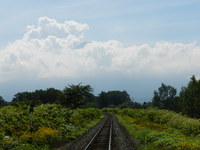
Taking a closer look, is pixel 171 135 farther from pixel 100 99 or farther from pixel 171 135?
pixel 100 99

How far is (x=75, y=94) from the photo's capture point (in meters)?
46.6

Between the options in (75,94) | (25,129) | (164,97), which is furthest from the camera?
(164,97)

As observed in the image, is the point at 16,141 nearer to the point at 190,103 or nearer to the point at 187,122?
the point at 187,122

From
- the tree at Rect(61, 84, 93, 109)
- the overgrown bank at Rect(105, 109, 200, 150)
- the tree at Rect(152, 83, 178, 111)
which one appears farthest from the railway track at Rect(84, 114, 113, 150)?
the tree at Rect(152, 83, 178, 111)

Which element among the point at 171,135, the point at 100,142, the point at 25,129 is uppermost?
the point at 25,129

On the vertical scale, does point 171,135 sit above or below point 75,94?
below

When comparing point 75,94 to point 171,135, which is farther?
point 75,94

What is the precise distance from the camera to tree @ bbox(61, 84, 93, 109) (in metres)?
46.1

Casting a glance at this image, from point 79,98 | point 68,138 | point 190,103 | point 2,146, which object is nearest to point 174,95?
point 190,103

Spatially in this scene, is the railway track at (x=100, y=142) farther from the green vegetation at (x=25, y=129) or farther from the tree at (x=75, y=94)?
the tree at (x=75, y=94)

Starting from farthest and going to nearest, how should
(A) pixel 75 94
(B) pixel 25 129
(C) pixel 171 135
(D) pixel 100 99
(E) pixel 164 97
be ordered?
1. (D) pixel 100 99
2. (E) pixel 164 97
3. (A) pixel 75 94
4. (C) pixel 171 135
5. (B) pixel 25 129

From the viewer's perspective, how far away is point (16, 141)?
15203 mm

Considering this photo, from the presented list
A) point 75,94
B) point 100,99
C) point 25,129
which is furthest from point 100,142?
point 100,99

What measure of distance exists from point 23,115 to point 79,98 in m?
29.4
